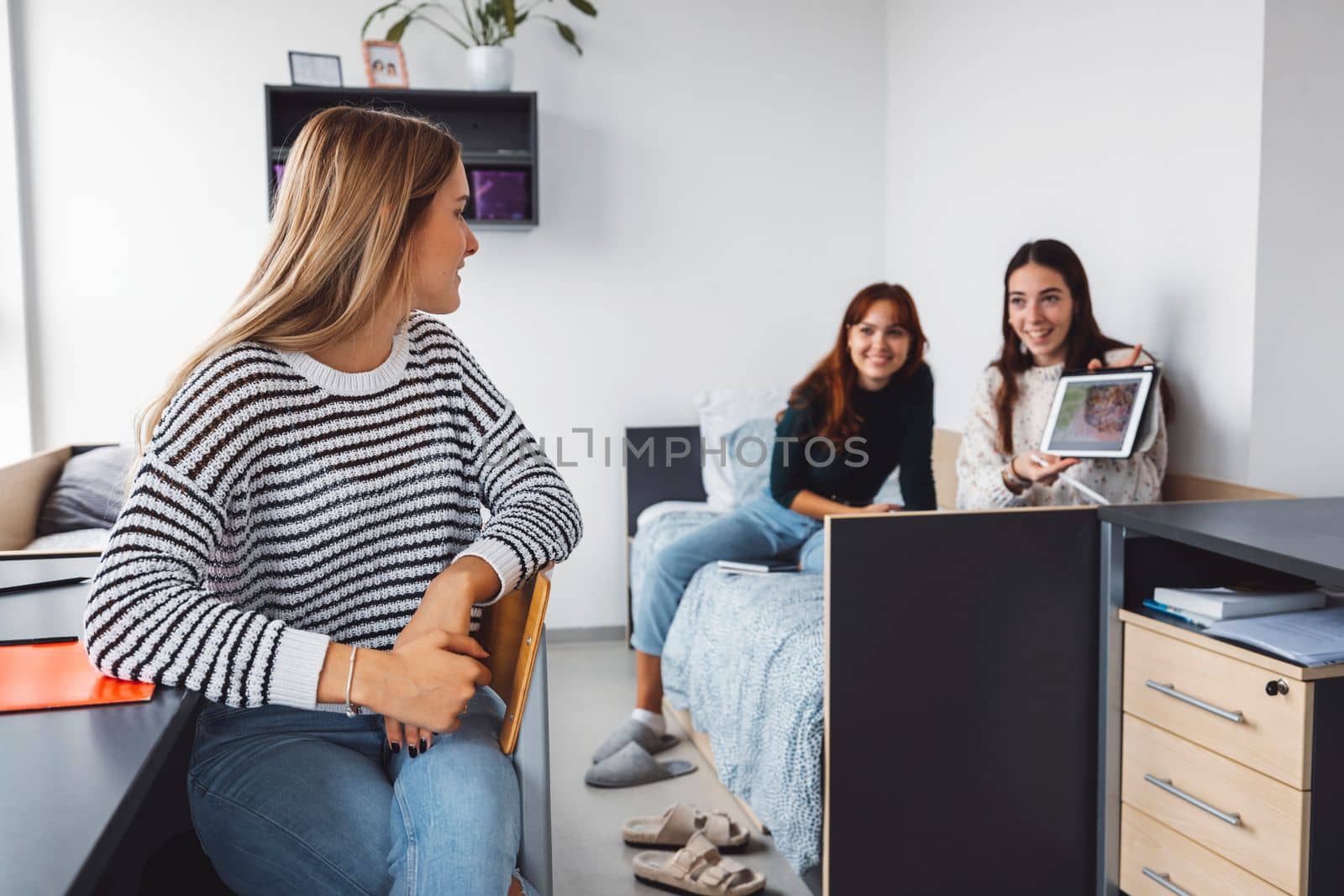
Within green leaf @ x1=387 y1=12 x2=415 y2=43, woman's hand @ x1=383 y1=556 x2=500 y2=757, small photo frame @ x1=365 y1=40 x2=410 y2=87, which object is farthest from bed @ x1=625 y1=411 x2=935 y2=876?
green leaf @ x1=387 y1=12 x2=415 y2=43

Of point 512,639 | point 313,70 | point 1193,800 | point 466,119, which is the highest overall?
point 313,70

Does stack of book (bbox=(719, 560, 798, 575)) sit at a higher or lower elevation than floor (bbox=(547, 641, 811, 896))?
higher

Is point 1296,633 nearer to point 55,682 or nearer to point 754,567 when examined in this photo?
point 754,567

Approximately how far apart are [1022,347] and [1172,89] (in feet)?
2.08

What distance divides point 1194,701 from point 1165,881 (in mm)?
325

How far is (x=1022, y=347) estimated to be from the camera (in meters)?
2.51

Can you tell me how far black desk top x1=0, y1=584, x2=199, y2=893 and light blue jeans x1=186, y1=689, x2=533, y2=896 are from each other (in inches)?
5.6

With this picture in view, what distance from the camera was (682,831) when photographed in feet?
7.38

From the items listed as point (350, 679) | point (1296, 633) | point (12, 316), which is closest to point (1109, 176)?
point (1296, 633)

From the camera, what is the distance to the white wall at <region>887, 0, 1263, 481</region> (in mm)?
2207

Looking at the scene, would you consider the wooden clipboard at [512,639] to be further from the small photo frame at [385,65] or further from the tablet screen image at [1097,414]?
the small photo frame at [385,65]

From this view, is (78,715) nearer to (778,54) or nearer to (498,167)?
(498,167)

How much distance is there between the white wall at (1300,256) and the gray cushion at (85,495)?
286cm

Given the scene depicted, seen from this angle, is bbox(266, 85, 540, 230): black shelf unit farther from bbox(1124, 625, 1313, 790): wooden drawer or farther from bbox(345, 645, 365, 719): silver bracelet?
bbox(345, 645, 365, 719): silver bracelet
